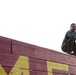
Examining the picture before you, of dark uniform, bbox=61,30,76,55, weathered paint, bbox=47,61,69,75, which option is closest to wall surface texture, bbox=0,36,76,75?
weathered paint, bbox=47,61,69,75

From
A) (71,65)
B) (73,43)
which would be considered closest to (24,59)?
(71,65)

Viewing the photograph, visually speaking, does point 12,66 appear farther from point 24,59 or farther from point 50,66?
point 50,66

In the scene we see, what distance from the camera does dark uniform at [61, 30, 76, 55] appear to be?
24.7 ft

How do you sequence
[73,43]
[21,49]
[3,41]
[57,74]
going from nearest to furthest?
[3,41], [21,49], [57,74], [73,43]

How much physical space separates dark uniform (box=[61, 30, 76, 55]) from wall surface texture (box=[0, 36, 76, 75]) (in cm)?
88

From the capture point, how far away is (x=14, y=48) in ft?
15.8

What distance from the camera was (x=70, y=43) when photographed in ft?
24.8

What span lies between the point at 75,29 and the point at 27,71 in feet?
9.82

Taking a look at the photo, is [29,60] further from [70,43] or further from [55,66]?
[70,43]

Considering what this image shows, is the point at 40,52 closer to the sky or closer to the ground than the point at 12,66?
closer to the sky

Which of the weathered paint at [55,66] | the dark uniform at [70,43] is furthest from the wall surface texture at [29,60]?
the dark uniform at [70,43]

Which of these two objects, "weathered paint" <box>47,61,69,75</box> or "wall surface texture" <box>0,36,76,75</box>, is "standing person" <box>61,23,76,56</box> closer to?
"wall surface texture" <box>0,36,76,75</box>

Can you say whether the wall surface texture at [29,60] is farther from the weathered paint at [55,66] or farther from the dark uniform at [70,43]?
the dark uniform at [70,43]

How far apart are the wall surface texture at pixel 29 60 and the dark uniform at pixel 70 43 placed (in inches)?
34.5
